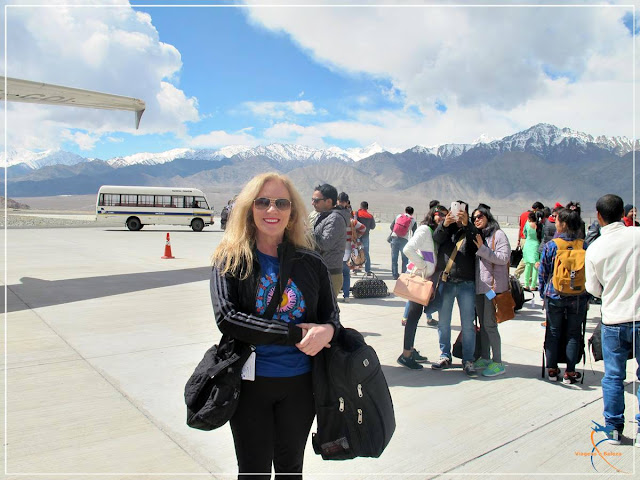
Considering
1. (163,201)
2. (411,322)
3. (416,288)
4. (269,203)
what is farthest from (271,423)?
(163,201)

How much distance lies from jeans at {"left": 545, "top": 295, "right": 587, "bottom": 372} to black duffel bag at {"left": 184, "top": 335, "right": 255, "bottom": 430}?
3636mm

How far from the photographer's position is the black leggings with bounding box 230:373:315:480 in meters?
2.10

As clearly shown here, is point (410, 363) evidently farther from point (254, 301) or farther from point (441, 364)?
point (254, 301)

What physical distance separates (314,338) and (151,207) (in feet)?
96.4

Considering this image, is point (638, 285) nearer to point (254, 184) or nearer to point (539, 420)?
point (539, 420)

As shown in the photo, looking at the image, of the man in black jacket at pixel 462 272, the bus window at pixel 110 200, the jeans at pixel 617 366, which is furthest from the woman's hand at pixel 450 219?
the bus window at pixel 110 200

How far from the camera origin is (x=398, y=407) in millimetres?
3980

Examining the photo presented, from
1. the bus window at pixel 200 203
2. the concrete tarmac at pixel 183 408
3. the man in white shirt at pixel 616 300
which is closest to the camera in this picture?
the concrete tarmac at pixel 183 408

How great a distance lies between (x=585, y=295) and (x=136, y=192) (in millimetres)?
28663

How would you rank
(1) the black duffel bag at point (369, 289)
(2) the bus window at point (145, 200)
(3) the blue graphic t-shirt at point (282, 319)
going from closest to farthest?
1. (3) the blue graphic t-shirt at point (282, 319)
2. (1) the black duffel bag at point (369, 289)
3. (2) the bus window at point (145, 200)

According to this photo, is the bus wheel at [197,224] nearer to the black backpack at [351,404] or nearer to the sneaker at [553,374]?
the sneaker at [553,374]

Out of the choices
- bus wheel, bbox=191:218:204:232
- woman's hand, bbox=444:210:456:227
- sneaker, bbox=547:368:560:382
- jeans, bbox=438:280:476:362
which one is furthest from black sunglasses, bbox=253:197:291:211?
bus wheel, bbox=191:218:204:232

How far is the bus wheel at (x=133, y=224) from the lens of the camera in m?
28.6

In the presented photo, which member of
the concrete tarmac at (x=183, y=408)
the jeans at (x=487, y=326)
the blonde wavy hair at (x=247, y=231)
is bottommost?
the concrete tarmac at (x=183, y=408)
